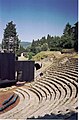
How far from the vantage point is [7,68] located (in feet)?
44.3

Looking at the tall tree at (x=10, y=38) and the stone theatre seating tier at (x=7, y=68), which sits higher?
the tall tree at (x=10, y=38)

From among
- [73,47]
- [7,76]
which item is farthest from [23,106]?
[73,47]

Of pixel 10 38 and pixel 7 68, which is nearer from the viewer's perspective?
pixel 7 68

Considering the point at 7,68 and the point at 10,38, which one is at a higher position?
the point at 10,38

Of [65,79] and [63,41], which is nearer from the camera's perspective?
[65,79]

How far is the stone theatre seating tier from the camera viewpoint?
1334 centimetres

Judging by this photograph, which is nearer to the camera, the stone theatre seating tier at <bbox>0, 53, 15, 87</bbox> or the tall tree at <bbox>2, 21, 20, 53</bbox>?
the stone theatre seating tier at <bbox>0, 53, 15, 87</bbox>

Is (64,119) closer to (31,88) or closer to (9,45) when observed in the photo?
(31,88)

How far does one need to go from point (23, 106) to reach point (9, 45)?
30093mm

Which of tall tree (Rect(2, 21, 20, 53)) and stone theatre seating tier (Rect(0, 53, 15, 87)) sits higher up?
tall tree (Rect(2, 21, 20, 53))

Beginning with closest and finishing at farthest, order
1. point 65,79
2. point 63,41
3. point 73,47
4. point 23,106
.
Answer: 1. point 23,106
2. point 65,79
3. point 73,47
4. point 63,41

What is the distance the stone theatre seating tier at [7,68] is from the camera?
13336 mm

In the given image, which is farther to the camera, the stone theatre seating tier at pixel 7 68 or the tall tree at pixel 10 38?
the tall tree at pixel 10 38

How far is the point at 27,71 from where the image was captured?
13945mm
